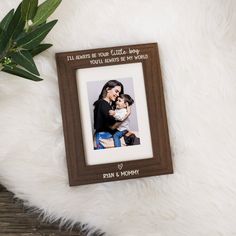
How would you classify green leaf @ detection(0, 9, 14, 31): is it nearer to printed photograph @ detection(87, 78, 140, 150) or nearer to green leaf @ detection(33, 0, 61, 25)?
green leaf @ detection(33, 0, 61, 25)

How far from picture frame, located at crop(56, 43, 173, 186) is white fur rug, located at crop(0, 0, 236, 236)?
19mm

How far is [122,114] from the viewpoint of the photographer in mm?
805

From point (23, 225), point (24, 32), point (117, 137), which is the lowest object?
point (23, 225)

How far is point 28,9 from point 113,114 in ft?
0.87

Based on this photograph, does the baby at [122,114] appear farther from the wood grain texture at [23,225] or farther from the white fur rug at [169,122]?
the wood grain texture at [23,225]

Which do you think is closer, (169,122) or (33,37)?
(33,37)

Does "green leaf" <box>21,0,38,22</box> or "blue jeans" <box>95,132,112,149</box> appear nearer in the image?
"green leaf" <box>21,0,38,22</box>

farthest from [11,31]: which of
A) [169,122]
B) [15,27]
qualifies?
[169,122]

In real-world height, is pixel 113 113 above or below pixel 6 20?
below

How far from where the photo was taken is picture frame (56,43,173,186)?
2.59 feet

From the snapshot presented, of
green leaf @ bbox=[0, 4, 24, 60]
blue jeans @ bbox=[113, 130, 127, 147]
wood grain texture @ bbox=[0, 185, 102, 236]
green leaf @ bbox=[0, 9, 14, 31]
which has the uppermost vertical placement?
green leaf @ bbox=[0, 9, 14, 31]

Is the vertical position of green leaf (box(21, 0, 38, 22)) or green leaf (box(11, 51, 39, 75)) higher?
green leaf (box(21, 0, 38, 22))

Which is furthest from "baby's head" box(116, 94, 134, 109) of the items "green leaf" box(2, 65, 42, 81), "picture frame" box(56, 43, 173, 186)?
"green leaf" box(2, 65, 42, 81)

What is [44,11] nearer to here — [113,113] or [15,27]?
[15,27]
